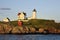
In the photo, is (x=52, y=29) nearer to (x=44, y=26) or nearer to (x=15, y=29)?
(x=44, y=26)

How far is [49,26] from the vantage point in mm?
181375

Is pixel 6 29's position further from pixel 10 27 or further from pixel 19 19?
pixel 19 19

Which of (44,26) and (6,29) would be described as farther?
(44,26)

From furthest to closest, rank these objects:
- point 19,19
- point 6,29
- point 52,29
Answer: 1. point 19,19
2. point 52,29
3. point 6,29

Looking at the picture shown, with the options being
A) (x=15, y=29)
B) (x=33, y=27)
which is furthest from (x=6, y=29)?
(x=33, y=27)

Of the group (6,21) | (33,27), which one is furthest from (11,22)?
(33,27)

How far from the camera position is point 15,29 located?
16875 centimetres

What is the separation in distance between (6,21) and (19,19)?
8914 mm

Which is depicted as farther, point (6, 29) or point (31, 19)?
point (31, 19)

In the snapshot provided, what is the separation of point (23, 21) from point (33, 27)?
12697 millimetres

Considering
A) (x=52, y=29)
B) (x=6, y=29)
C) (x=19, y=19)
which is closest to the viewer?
(x=6, y=29)

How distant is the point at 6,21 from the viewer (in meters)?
186

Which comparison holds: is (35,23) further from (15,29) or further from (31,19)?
(15,29)

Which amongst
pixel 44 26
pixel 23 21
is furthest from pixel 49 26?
pixel 23 21
